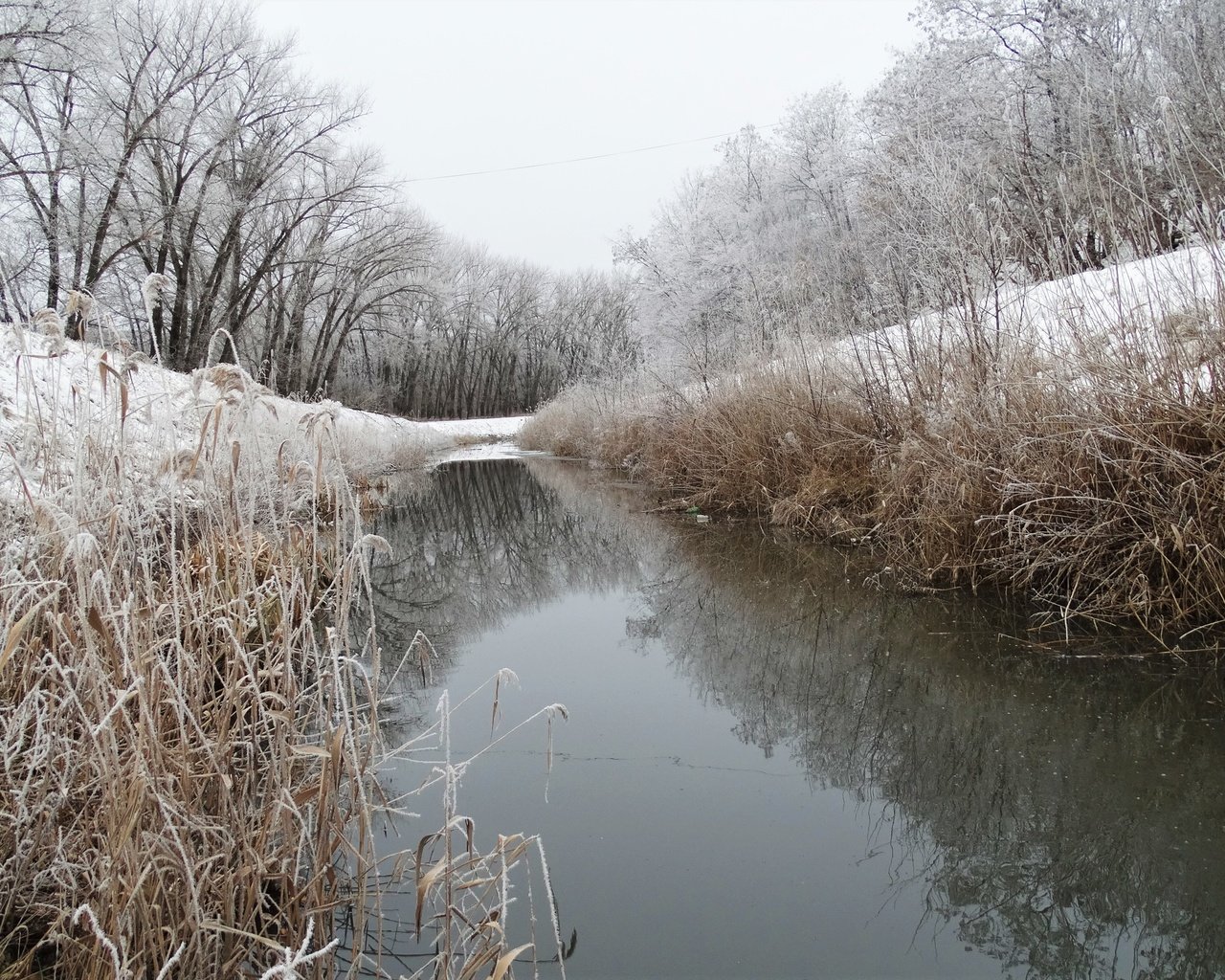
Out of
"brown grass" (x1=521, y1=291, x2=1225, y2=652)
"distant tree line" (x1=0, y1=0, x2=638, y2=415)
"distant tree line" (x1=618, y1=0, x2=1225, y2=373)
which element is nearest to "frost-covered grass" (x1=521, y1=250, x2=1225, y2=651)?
"brown grass" (x1=521, y1=291, x2=1225, y2=652)

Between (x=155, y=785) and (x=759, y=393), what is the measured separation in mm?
6170

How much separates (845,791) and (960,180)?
4397 mm

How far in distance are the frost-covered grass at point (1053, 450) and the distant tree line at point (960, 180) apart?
30 centimetres

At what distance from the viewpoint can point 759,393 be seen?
6699 mm

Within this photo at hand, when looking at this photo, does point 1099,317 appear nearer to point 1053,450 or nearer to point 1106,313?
point 1106,313

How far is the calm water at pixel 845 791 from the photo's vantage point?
1.51 meters

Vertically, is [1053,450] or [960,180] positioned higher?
[960,180]

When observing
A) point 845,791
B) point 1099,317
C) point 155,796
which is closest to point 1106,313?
point 1099,317

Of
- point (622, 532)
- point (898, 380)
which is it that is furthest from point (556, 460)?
point (898, 380)

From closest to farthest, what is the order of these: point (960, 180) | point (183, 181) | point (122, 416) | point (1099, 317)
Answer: point (122, 416) < point (1099, 317) < point (960, 180) < point (183, 181)

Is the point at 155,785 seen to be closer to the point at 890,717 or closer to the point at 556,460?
the point at 890,717

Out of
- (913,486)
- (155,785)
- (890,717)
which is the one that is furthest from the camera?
(913,486)

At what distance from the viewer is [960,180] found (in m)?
Answer: 4.77

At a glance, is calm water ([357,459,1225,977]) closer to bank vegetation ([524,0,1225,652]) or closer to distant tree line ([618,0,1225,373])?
bank vegetation ([524,0,1225,652])
